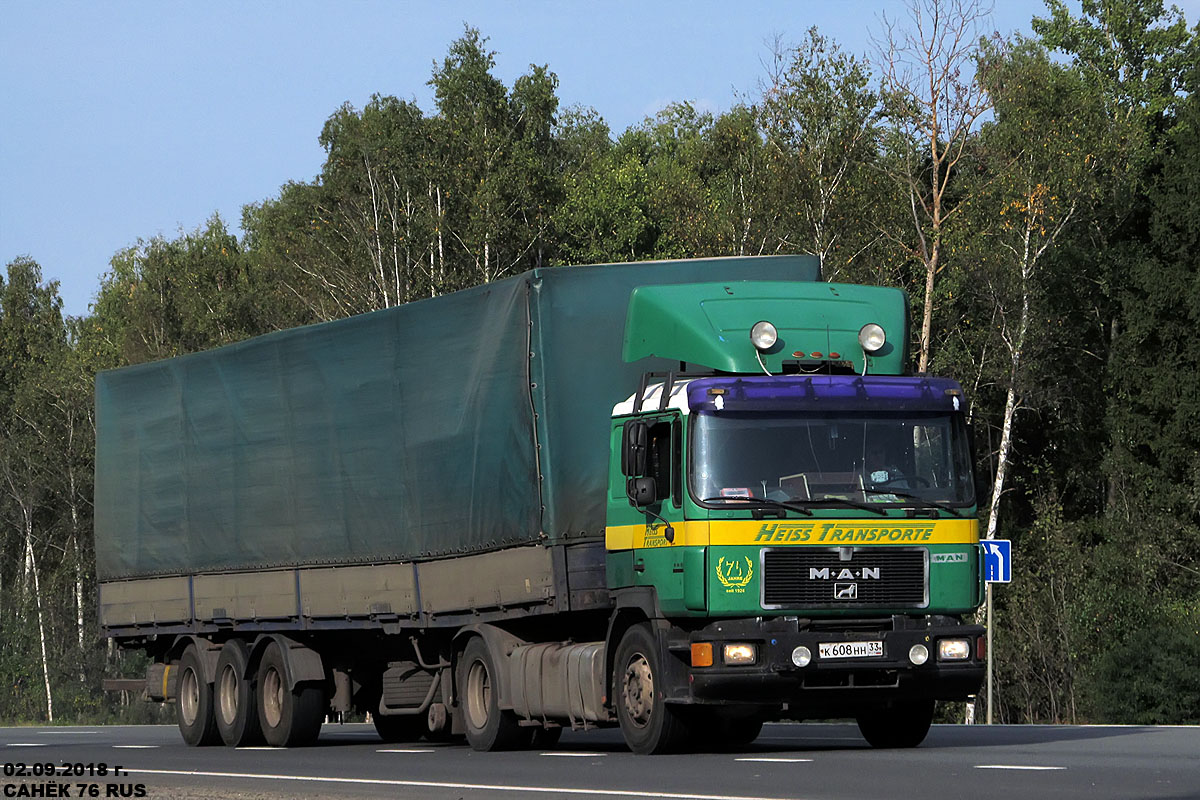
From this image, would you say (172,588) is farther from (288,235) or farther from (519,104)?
(288,235)

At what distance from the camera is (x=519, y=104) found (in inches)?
2331

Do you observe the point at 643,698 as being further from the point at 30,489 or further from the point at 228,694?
the point at 30,489

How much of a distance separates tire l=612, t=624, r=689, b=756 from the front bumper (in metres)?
0.47

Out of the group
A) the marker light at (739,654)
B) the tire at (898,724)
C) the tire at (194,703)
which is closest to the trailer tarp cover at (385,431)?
the tire at (194,703)

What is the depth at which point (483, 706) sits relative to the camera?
60.4 feet

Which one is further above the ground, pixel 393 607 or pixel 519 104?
pixel 519 104

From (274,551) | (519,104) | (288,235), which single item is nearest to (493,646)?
(274,551)

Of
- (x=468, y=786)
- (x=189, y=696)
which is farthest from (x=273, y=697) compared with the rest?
(x=468, y=786)

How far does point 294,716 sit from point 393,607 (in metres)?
2.44

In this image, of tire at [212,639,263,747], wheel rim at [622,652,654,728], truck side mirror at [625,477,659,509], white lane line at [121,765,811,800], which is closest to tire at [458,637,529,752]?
wheel rim at [622,652,654,728]

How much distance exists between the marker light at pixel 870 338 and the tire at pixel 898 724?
306 cm

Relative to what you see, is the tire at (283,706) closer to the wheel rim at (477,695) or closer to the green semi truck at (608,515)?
the green semi truck at (608,515)

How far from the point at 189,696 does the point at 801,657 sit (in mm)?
10343

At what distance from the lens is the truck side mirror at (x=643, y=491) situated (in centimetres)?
1560
